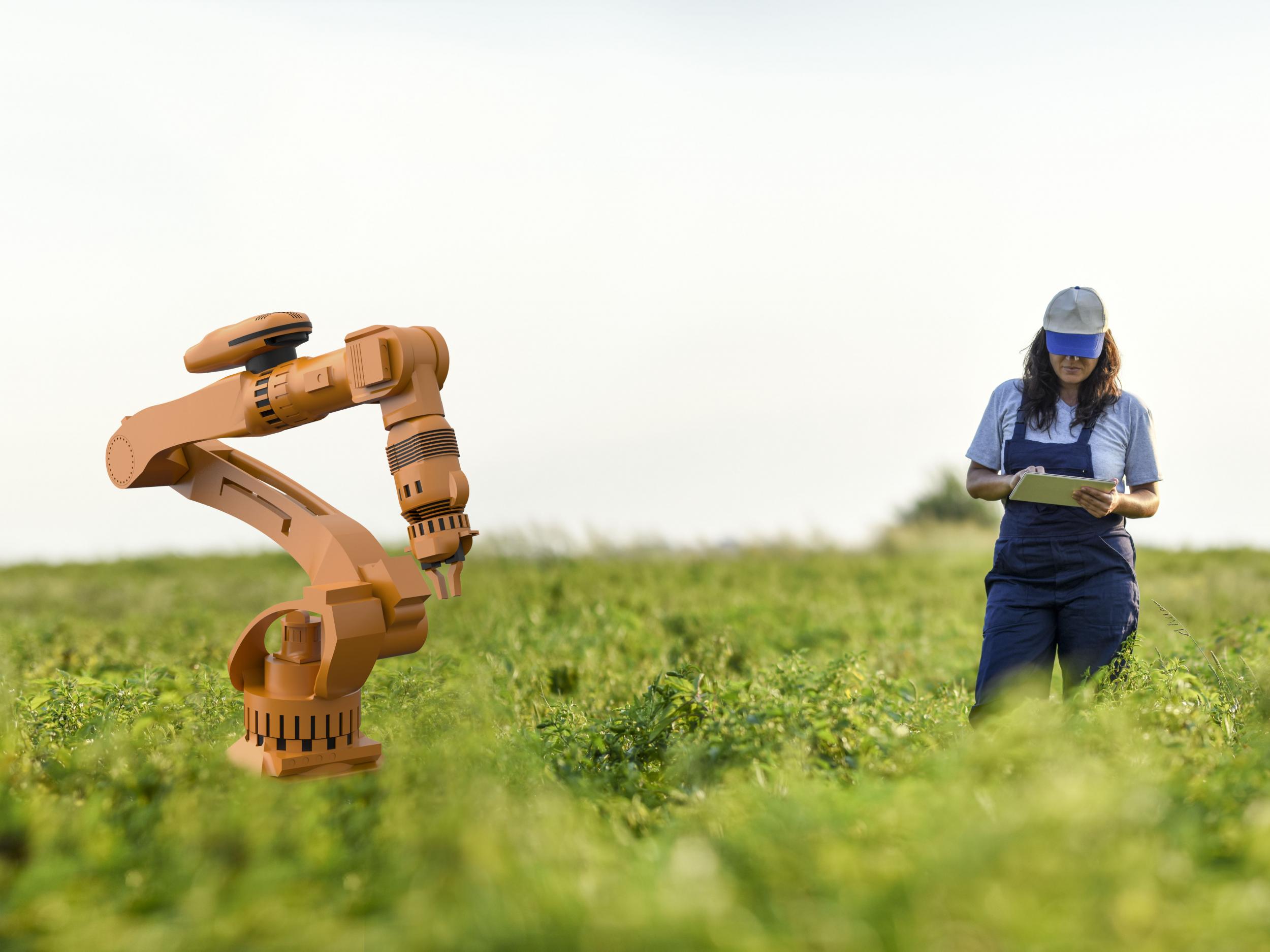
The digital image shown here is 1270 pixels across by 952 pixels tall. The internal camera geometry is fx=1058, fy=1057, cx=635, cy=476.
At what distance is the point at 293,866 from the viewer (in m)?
2.90

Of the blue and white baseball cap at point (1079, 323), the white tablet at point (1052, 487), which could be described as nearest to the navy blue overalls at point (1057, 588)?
the white tablet at point (1052, 487)

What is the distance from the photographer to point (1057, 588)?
507 cm

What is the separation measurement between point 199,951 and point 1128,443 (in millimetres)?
4580

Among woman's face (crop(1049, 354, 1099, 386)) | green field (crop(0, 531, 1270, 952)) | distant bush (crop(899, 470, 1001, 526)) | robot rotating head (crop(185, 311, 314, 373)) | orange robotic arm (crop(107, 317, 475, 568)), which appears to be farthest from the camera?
distant bush (crop(899, 470, 1001, 526))

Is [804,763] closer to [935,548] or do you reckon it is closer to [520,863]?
[520,863]

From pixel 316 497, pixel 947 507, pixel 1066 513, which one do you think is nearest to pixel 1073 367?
pixel 1066 513

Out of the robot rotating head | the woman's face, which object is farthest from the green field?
the robot rotating head

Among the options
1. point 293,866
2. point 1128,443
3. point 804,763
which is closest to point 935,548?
point 1128,443

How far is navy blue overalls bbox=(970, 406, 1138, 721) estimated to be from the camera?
5027mm

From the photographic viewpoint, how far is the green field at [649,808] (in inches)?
91.4

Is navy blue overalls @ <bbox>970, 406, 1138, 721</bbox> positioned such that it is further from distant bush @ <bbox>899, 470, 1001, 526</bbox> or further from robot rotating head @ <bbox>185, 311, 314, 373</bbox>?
distant bush @ <bbox>899, 470, 1001, 526</bbox>

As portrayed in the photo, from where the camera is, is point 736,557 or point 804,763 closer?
point 804,763

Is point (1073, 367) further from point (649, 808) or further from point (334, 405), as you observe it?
point (334, 405)

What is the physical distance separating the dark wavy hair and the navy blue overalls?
0.06 m
